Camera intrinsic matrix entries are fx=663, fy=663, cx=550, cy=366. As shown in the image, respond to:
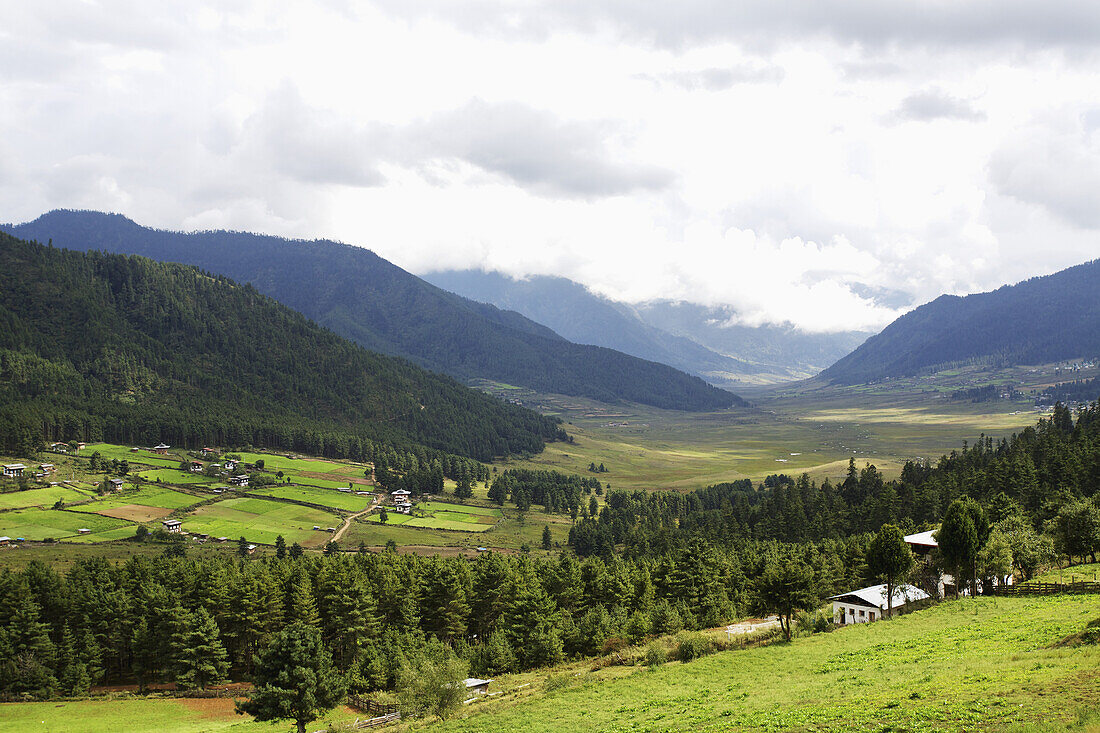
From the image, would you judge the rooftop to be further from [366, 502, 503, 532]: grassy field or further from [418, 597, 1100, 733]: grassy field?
[366, 502, 503, 532]: grassy field

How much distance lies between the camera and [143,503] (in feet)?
509

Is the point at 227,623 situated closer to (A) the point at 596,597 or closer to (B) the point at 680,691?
(A) the point at 596,597

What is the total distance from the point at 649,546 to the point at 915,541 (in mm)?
64255

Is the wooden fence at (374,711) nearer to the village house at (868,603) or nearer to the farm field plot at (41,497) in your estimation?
the village house at (868,603)

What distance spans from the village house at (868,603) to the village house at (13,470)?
179m

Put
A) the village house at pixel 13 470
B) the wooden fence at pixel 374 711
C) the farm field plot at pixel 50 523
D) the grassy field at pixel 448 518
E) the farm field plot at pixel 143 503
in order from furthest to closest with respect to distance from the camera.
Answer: the grassy field at pixel 448 518
the village house at pixel 13 470
the farm field plot at pixel 143 503
the farm field plot at pixel 50 523
the wooden fence at pixel 374 711

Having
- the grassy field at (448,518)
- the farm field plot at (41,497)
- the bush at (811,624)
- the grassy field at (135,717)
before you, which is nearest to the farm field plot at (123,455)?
the farm field plot at (41,497)

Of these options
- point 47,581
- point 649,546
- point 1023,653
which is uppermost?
point 1023,653

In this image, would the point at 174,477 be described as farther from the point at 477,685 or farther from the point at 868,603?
the point at 868,603

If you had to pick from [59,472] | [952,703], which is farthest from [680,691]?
[59,472]

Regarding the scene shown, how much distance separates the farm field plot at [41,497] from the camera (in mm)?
141375

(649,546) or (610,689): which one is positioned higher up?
(610,689)

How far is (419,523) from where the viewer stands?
171 meters

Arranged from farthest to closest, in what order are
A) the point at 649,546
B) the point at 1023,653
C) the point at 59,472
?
1. the point at 59,472
2. the point at 649,546
3. the point at 1023,653
